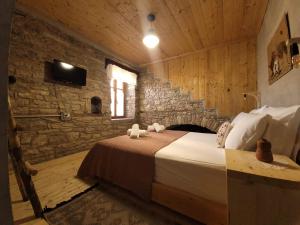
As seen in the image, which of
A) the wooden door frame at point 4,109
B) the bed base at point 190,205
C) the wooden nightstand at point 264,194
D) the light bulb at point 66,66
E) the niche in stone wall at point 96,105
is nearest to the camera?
the wooden door frame at point 4,109

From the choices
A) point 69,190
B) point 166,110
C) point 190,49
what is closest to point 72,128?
point 69,190

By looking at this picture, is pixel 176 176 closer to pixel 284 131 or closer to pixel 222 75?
pixel 284 131

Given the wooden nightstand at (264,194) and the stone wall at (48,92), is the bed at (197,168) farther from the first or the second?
the stone wall at (48,92)

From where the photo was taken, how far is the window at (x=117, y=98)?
4.44 meters

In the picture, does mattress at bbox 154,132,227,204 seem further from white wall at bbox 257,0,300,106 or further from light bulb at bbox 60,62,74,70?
light bulb at bbox 60,62,74,70

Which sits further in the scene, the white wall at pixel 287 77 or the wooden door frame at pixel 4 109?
the white wall at pixel 287 77

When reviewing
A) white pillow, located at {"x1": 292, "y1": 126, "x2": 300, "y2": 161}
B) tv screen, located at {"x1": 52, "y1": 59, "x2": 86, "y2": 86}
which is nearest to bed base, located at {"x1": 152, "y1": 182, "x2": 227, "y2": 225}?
white pillow, located at {"x1": 292, "y1": 126, "x2": 300, "y2": 161}

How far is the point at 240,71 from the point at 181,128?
217cm

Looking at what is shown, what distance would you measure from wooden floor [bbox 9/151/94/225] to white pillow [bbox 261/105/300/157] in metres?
2.08

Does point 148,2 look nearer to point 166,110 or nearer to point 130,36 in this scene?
point 130,36

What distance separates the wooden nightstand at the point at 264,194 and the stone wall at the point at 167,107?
3088 millimetres

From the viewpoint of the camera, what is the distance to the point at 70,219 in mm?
1314

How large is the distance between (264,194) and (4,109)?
3.78 feet

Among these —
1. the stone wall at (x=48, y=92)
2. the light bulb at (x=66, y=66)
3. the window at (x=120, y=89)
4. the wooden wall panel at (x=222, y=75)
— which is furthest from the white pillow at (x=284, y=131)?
the window at (x=120, y=89)
